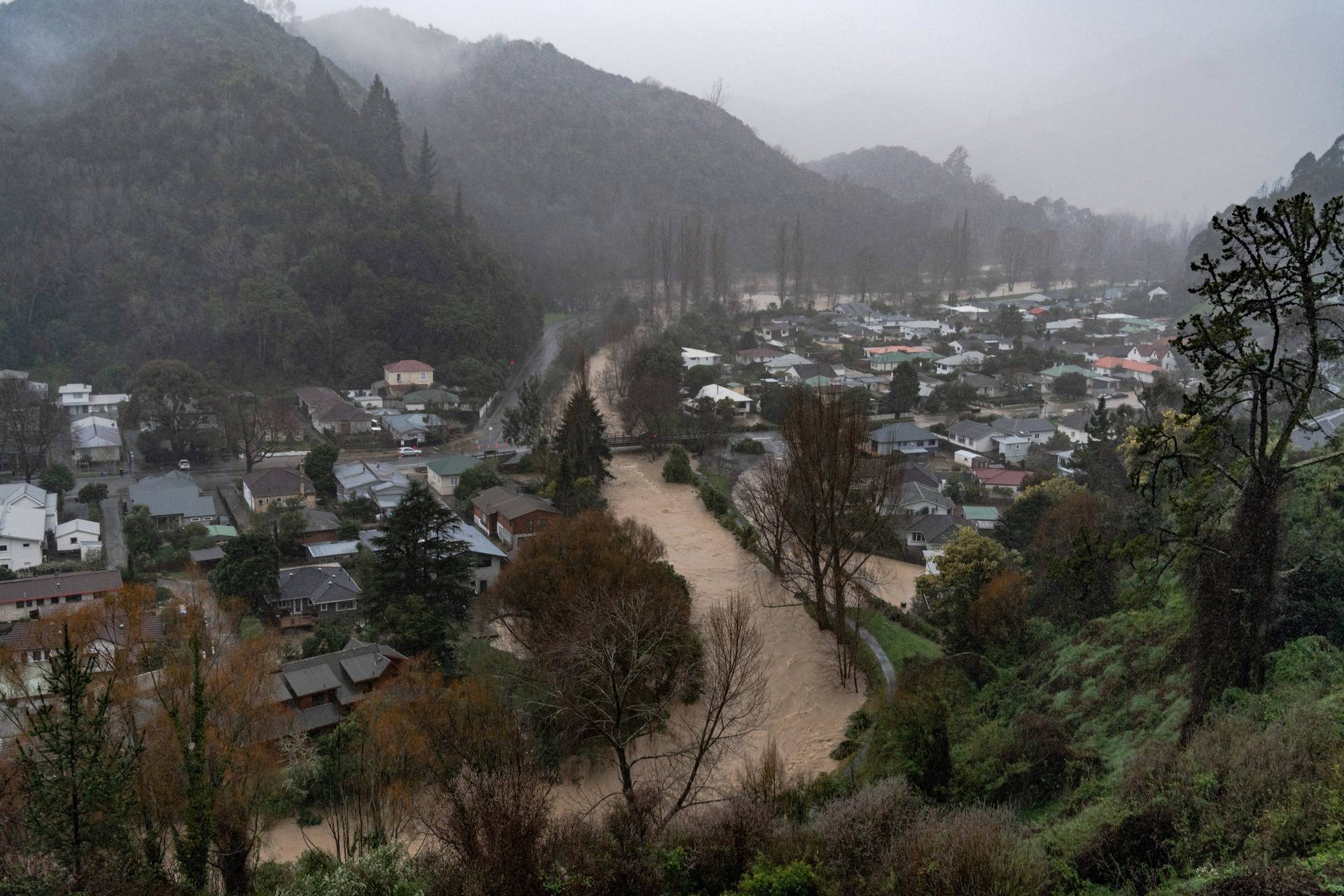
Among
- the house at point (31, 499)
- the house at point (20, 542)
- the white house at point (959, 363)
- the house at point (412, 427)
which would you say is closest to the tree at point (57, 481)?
the house at point (31, 499)

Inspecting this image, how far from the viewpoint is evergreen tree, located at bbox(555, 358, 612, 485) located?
22141 millimetres

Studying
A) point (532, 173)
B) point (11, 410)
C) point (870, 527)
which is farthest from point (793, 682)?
point (532, 173)

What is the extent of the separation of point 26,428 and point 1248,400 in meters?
27.3

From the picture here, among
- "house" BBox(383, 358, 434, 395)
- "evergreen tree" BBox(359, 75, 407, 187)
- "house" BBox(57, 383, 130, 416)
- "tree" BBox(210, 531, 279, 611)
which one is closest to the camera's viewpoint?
"tree" BBox(210, 531, 279, 611)

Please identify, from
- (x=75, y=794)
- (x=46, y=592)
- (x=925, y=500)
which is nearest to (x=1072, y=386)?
(x=925, y=500)

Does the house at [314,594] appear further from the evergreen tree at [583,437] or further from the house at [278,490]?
the evergreen tree at [583,437]

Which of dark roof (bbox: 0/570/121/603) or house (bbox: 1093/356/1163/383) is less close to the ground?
house (bbox: 1093/356/1163/383)

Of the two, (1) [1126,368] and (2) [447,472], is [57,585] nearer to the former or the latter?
(2) [447,472]

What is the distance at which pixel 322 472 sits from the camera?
21984 millimetres

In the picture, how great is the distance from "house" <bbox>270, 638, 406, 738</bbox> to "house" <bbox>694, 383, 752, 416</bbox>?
62.1ft

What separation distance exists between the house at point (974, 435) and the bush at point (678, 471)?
9.06m

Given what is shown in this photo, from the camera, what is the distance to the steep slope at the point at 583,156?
70125 mm

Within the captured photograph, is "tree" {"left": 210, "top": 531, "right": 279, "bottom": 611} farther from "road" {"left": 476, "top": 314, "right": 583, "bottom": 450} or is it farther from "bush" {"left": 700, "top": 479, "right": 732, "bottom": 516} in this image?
"road" {"left": 476, "top": 314, "right": 583, "bottom": 450}

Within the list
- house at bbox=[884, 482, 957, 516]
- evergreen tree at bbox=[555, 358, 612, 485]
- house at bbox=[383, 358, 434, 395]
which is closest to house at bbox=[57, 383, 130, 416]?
house at bbox=[383, 358, 434, 395]
